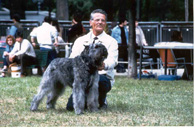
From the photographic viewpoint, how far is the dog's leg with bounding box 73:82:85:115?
7.05m

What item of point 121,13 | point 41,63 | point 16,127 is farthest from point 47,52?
point 16,127

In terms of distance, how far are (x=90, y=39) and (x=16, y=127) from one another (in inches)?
85.0

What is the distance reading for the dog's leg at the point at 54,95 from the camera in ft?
25.0

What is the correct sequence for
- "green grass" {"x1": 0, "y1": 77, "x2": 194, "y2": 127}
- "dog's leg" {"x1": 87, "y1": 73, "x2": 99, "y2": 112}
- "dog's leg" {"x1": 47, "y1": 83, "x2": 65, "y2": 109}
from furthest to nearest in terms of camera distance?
"dog's leg" {"x1": 47, "y1": 83, "x2": 65, "y2": 109} → "dog's leg" {"x1": 87, "y1": 73, "x2": 99, "y2": 112} → "green grass" {"x1": 0, "y1": 77, "x2": 194, "y2": 127}

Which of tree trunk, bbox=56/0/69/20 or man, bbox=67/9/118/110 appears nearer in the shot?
man, bbox=67/9/118/110

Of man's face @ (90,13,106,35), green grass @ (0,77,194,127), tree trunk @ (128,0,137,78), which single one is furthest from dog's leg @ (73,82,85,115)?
tree trunk @ (128,0,137,78)

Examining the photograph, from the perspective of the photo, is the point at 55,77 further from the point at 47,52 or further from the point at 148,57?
the point at 148,57

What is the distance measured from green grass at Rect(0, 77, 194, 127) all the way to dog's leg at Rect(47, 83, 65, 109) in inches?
5.3

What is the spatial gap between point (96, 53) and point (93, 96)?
78 centimetres

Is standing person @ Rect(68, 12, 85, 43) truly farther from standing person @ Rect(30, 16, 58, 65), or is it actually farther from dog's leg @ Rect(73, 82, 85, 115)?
dog's leg @ Rect(73, 82, 85, 115)

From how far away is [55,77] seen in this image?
735 cm

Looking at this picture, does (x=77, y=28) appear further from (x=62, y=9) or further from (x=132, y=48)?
(x=62, y=9)

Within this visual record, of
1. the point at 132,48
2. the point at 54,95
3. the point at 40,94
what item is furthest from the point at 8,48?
the point at 40,94

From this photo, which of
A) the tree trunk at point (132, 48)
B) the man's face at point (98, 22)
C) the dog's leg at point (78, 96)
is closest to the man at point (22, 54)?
the tree trunk at point (132, 48)
